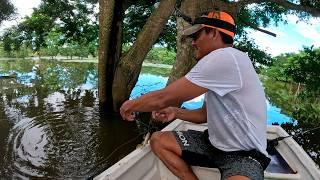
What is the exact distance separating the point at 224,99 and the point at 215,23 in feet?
1.89

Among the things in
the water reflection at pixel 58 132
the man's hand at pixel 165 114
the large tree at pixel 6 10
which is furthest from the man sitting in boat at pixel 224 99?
the large tree at pixel 6 10

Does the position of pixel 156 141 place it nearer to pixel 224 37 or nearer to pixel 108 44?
pixel 224 37

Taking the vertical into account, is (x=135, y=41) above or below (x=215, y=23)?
below

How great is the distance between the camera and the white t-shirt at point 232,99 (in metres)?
2.50

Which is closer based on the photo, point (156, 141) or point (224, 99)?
point (224, 99)

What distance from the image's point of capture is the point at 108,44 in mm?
10352

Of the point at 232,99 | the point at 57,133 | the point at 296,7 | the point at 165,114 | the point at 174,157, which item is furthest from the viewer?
the point at 296,7

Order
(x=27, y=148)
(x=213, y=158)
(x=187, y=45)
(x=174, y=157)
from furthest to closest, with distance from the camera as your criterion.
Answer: (x=187, y=45) → (x=27, y=148) → (x=174, y=157) → (x=213, y=158)

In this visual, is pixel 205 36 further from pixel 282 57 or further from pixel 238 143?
pixel 282 57

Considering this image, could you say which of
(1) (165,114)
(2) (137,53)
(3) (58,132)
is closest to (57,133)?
(3) (58,132)

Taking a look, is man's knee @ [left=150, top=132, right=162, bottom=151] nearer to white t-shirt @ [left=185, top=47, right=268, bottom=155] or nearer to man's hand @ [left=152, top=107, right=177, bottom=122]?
man's hand @ [left=152, top=107, right=177, bottom=122]

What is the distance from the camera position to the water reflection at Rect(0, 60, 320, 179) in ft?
22.2

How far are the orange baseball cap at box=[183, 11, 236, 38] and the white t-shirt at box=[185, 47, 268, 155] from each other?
0.77 feet

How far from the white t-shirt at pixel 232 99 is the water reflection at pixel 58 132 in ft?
10.6
